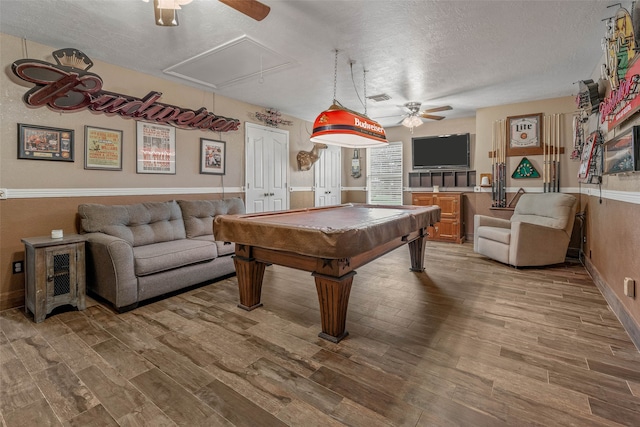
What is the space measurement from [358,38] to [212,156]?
112 inches

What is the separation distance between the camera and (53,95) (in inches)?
122

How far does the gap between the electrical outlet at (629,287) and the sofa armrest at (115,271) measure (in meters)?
4.09

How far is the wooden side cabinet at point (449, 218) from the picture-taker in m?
6.05

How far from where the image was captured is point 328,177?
7340 millimetres

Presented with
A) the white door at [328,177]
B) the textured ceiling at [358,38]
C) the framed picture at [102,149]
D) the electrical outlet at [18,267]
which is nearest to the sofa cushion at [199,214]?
the framed picture at [102,149]

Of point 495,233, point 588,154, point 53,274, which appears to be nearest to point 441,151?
point 495,233

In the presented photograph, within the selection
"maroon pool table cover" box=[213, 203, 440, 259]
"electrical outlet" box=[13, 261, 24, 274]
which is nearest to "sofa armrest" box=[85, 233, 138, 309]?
"electrical outlet" box=[13, 261, 24, 274]

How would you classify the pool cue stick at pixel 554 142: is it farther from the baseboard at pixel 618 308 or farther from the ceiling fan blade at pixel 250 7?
the ceiling fan blade at pixel 250 7

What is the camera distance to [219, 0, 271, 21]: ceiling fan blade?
1.88 meters

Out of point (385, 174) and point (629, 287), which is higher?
point (385, 174)

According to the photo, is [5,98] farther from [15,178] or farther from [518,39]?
[518,39]

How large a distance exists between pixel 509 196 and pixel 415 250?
2.78 metres

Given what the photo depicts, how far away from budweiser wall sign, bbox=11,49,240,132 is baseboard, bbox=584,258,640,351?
5152 mm

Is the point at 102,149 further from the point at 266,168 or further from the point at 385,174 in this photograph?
the point at 385,174
